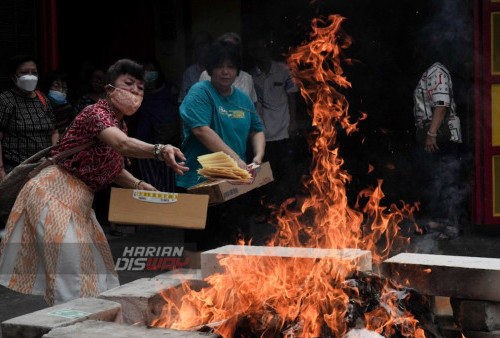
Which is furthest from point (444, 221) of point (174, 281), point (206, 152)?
point (174, 281)

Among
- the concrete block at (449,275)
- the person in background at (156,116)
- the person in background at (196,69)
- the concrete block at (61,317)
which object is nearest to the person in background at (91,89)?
the person in background at (156,116)

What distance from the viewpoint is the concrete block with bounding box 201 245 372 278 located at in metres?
4.02

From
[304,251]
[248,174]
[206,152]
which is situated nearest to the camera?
[304,251]

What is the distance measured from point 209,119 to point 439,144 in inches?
134

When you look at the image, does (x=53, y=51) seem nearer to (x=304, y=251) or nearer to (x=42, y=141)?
(x=42, y=141)

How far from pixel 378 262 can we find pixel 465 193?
4921mm

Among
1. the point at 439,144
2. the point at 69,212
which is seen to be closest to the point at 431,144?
the point at 439,144

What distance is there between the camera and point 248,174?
5.11 m

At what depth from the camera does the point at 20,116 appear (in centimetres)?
723

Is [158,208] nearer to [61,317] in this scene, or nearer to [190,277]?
[190,277]

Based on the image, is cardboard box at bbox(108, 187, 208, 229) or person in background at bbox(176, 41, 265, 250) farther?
person in background at bbox(176, 41, 265, 250)

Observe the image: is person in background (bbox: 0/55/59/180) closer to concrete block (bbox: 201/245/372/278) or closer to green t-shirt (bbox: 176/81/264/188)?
green t-shirt (bbox: 176/81/264/188)

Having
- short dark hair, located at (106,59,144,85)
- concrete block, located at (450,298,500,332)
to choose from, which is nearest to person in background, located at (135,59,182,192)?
short dark hair, located at (106,59,144,85)

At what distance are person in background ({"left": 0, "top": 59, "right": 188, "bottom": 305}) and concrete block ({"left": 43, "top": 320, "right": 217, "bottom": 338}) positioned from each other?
1221mm
